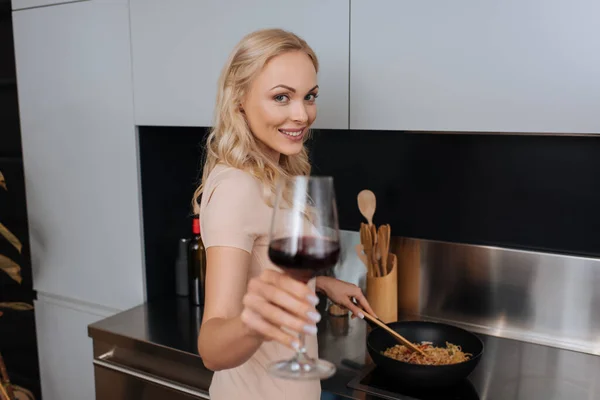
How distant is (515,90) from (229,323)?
799 millimetres

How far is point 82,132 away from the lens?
190 cm

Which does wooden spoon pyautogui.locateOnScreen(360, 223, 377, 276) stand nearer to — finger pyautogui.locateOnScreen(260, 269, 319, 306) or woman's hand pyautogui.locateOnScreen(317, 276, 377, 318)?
woman's hand pyautogui.locateOnScreen(317, 276, 377, 318)

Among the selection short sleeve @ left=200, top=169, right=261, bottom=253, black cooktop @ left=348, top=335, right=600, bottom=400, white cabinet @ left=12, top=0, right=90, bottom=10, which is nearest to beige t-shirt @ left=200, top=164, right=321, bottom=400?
short sleeve @ left=200, top=169, right=261, bottom=253

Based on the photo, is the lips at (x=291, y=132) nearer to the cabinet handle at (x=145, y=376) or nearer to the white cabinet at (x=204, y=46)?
the white cabinet at (x=204, y=46)

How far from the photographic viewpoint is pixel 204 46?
5.34 ft

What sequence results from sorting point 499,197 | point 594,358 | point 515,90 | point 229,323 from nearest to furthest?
1. point 229,323
2. point 515,90
3. point 594,358
4. point 499,197

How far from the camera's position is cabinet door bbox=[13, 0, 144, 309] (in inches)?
71.5

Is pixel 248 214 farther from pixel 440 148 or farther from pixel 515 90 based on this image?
pixel 440 148

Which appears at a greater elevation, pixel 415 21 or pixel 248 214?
pixel 415 21

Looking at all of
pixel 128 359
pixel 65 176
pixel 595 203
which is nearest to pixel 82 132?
pixel 65 176

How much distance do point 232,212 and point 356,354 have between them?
730 mm

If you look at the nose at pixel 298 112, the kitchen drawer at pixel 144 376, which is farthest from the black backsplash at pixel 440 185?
the nose at pixel 298 112

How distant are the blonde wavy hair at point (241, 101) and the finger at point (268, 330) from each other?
0.35 m

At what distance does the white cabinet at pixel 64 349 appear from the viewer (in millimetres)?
2037
